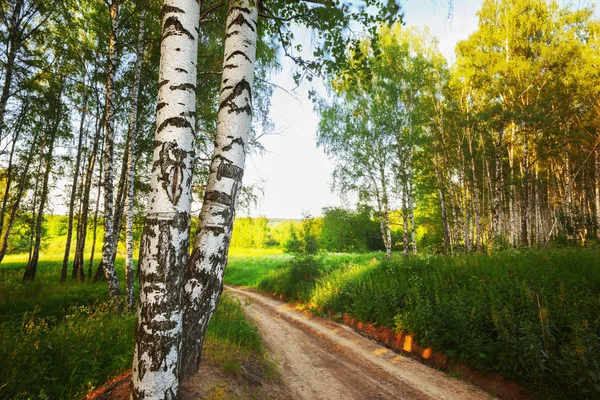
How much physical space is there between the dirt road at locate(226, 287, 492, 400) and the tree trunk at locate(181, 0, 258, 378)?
286cm

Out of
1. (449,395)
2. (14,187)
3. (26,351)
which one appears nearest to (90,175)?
(14,187)

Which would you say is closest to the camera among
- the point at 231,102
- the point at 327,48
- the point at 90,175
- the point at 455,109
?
the point at 231,102

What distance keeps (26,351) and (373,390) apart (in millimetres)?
5029

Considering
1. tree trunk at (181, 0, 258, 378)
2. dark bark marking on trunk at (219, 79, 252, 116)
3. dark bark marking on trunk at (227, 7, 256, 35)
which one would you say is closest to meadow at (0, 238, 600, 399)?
tree trunk at (181, 0, 258, 378)

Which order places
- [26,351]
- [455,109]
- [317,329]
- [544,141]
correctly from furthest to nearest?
[455,109] → [544,141] → [317,329] → [26,351]

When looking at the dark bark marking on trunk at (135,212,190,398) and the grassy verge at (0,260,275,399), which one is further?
the grassy verge at (0,260,275,399)

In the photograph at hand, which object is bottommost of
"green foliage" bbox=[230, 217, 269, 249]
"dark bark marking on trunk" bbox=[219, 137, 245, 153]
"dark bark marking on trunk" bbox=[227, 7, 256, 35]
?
"green foliage" bbox=[230, 217, 269, 249]

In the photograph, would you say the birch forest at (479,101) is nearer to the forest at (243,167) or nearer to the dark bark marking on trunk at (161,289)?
the forest at (243,167)

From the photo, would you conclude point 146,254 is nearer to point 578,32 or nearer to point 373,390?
point 373,390

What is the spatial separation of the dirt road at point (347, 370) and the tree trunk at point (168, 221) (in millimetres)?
3048

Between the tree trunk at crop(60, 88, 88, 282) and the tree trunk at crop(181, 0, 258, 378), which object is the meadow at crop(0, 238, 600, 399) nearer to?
the tree trunk at crop(181, 0, 258, 378)

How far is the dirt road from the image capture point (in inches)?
168

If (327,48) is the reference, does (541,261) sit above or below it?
below

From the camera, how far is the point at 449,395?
4.22 meters
